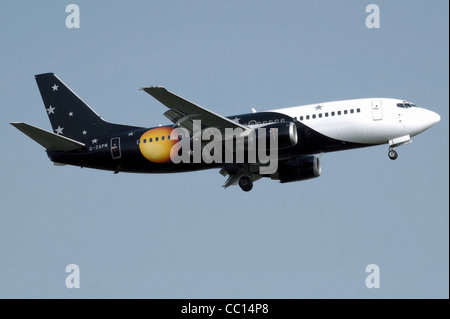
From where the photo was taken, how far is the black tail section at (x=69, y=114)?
61500 mm

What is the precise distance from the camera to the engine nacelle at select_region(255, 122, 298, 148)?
54562mm

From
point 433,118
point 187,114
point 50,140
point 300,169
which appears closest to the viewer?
point 187,114

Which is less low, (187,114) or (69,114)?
(69,114)

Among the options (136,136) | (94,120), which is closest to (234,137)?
(136,136)

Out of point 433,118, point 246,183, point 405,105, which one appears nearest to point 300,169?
point 246,183

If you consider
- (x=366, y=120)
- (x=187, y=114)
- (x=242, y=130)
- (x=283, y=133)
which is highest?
(x=187, y=114)

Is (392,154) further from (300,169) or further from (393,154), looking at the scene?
(300,169)

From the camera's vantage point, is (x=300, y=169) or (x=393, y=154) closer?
(x=393, y=154)

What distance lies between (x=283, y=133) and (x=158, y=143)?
8.86 m

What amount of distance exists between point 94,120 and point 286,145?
48.5 feet

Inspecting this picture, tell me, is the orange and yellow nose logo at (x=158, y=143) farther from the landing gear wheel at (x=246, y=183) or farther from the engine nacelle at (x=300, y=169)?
the engine nacelle at (x=300, y=169)

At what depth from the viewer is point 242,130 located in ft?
184

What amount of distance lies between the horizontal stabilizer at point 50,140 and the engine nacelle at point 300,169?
539 inches
